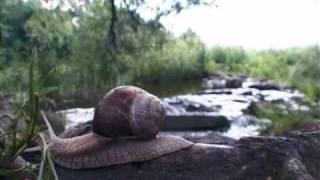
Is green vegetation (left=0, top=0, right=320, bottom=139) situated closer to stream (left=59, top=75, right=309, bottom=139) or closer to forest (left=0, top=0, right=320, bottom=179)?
forest (left=0, top=0, right=320, bottom=179)

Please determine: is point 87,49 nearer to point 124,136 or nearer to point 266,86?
point 266,86

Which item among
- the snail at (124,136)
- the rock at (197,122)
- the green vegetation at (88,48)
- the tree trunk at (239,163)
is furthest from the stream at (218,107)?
the tree trunk at (239,163)

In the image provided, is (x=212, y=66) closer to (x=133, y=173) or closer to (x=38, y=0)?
(x=38, y=0)

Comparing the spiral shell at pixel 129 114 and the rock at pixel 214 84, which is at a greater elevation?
the spiral shell at pixel 129 114

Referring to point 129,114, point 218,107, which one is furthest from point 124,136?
Result: point 218,107

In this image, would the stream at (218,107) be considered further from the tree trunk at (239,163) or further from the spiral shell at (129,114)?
the tree trunk at (239,163)

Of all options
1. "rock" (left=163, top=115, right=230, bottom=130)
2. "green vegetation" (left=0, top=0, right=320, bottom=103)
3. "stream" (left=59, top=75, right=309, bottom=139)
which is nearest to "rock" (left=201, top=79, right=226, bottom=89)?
"stream" (left=59, top=75, right=309, bottom=139)
